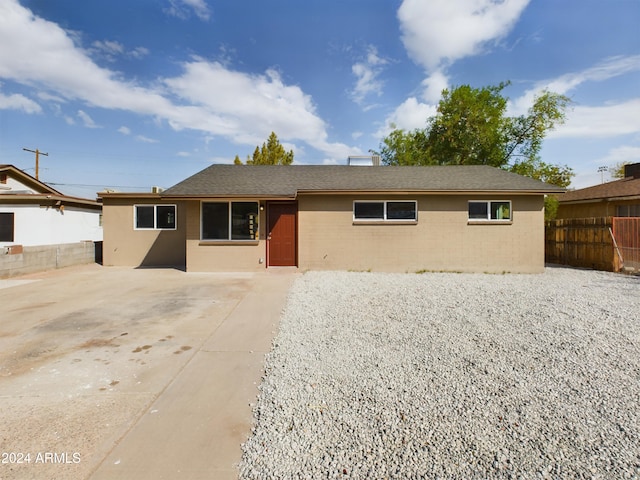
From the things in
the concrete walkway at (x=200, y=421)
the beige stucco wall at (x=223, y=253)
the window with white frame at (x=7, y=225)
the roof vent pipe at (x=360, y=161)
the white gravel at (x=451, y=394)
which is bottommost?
the concrete walkway at (x=200, y=421)

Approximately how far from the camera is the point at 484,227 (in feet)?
34.4

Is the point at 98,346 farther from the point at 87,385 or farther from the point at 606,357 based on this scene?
the point at 606,357

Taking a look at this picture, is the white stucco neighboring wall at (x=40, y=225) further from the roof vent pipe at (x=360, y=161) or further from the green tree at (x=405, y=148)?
the green tree at (x=405, y=148)

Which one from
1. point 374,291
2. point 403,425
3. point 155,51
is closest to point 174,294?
point 374,291

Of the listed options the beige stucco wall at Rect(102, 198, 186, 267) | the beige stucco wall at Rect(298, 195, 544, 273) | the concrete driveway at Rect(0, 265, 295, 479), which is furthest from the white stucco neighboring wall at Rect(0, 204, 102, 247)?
the beige stucco wall at Rect(298, 195, 544, 273)

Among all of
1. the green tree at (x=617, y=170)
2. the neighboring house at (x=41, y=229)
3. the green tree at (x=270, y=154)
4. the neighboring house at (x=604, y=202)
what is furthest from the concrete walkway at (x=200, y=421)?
the green tree at (x=617, y=170)

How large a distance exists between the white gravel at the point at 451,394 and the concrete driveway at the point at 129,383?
0.38m

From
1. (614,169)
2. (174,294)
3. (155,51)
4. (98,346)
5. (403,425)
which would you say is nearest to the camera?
(403,425)

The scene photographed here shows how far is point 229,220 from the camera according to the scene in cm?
1040

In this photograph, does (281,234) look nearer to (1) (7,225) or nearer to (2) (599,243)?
(2) (599,243)

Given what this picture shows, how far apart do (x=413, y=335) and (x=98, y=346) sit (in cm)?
437

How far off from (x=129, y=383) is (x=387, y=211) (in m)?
8.88

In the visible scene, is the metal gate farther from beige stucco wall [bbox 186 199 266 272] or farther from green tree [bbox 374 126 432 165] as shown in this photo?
green tree [bbox 374 126 432 165]

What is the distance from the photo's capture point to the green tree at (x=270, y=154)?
87.7ft
